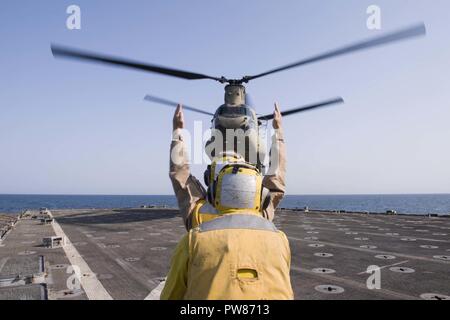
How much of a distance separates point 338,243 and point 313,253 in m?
3.32

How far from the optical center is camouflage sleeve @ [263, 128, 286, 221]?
4275mm

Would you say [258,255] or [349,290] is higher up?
[258,255]

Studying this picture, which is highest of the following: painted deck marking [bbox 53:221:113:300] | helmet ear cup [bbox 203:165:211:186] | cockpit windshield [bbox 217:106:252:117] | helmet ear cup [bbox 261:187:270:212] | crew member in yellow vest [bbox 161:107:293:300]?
cockpit windshield [bbox 217:106:252:117]

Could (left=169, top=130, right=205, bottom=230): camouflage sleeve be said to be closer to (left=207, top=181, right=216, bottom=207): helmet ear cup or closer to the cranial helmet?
(left=207, top=181, right=216, bottom=207): helmet ear cup

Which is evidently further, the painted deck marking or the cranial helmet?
the painted deck marking

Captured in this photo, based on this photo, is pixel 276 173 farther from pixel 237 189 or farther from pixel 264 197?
pixel 237 189

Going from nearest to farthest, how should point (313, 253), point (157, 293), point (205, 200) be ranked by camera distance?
point (205, 200) → point (157, 293) → point (313, 253)

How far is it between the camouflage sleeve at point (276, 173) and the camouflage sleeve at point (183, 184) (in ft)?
3.06

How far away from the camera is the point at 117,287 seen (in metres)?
9.08

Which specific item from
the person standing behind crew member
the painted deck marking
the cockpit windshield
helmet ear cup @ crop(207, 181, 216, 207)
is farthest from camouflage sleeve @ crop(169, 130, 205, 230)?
the cockpit windshield

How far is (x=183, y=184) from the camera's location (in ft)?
12.9

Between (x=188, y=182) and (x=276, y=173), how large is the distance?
122 centimetres

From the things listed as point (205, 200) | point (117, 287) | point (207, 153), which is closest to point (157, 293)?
point (117, 287)
